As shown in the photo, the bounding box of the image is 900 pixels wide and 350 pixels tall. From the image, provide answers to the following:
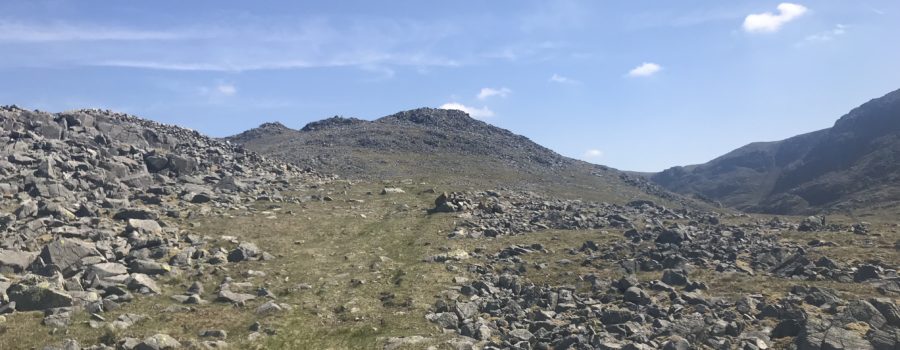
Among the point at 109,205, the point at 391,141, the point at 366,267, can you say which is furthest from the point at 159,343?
the point at 391,141

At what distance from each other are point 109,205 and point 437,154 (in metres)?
89.7

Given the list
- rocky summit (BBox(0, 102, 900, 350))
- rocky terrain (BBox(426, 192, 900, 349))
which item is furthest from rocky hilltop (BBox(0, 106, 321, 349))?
rocky terrain (BBox(426, 192, 900, 349))

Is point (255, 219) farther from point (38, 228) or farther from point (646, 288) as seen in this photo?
point (646, 288)

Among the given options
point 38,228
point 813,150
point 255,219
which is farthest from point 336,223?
point 813,150

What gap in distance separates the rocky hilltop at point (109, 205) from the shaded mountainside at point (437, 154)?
27203 millimetres

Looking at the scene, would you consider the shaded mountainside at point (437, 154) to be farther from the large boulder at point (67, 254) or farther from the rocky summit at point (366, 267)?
the large boulder at point (67, 254)

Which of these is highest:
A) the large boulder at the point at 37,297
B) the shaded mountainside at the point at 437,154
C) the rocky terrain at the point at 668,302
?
the shaded mountainside at the point at 437,154

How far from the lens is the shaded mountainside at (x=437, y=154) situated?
104250 millimetres

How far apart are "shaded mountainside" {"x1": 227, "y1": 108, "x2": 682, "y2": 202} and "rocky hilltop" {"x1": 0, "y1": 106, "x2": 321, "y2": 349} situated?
27203 millimetres

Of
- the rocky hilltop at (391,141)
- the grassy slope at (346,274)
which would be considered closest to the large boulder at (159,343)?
the grassy slope at (346,274)

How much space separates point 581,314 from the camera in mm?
25938

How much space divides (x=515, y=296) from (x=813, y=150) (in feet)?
681

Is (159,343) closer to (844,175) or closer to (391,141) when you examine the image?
(391,141)

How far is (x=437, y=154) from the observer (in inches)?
5084
